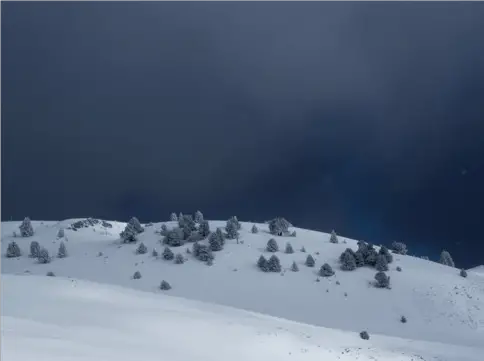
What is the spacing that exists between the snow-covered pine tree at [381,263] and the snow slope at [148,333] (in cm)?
1266

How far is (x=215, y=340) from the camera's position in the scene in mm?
17422

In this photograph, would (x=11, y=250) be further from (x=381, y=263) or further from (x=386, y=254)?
(x=386, y=254)

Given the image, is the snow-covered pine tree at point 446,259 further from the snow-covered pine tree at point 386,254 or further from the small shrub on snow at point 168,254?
the small shrub on snow at point 168,254

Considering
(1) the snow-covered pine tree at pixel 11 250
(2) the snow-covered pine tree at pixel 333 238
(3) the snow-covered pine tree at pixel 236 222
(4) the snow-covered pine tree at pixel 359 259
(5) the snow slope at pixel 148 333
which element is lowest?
(5) the snow slope at pixel 148 333

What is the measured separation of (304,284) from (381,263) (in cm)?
670

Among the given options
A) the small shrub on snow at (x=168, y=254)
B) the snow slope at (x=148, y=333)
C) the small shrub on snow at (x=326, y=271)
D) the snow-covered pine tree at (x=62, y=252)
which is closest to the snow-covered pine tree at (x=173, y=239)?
the small shrub on snow at (x=168, y=254)

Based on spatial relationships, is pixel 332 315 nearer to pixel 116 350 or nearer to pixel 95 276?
pixel 95 276

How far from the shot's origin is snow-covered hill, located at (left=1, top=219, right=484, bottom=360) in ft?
101

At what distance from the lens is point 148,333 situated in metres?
16.3

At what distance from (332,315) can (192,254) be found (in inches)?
509

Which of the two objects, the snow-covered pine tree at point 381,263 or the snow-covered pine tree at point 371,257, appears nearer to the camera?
the snow-covered pine tree at point 381,263

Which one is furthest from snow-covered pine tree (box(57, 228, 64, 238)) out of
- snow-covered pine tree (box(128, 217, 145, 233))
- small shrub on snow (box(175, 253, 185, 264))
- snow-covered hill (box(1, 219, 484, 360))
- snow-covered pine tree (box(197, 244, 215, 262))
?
snow-covered pine tree (box(197, 244, 215, 262))

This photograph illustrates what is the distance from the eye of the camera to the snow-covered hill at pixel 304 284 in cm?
3084

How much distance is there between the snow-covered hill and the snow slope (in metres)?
6.22
